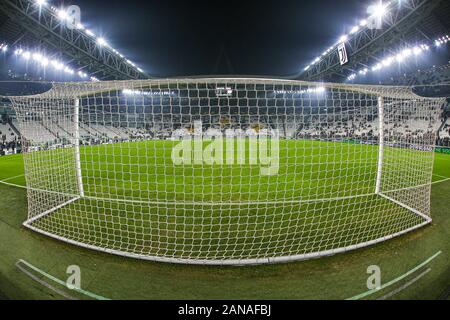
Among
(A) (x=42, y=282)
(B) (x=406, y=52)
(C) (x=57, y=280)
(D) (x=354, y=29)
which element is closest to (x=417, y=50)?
(B) (x=406, y=52)

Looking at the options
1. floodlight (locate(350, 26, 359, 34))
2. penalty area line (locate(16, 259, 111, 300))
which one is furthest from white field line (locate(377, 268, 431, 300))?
floodlight (locate(350, 26, 359, 34))

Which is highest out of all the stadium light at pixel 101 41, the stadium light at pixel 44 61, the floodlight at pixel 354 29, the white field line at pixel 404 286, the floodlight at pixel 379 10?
the stadium light at pixel 101 41

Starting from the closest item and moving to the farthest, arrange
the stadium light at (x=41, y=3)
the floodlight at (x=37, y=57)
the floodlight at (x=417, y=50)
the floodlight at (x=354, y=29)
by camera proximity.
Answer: the stadium light at (x=41, y=3) < the floodlight at (x=354, y=29) < the floodlight at (x=37, y=57) < the floodlight at (x=417, y=50)

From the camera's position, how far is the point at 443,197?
592cm

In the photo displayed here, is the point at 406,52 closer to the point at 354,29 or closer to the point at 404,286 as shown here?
the point at 354,29

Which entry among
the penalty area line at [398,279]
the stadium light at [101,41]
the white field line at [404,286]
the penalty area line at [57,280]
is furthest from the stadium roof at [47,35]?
the white field line at [404,286]

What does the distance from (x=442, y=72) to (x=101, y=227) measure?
31.2m

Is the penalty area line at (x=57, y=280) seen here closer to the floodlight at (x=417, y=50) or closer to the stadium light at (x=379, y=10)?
the stadium light at (x=379, y=10)

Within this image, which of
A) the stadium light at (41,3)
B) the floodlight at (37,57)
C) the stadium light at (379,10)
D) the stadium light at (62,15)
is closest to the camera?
the stadium light at (41,3)

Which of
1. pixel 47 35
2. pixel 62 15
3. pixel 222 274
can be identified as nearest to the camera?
pixel 222 274

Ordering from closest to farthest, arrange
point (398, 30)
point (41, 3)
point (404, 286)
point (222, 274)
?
point (404, 286)
point (222, 274)
point (41, 3)
point (398, 30)

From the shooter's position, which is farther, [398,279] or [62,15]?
[62,15]

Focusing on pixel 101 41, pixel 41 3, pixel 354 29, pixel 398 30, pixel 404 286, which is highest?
pixel 101 41

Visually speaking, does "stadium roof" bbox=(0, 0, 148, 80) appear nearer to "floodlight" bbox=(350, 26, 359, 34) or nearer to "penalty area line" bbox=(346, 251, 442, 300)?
"penalty area line" bbox=(346, 251, 442, 300)
